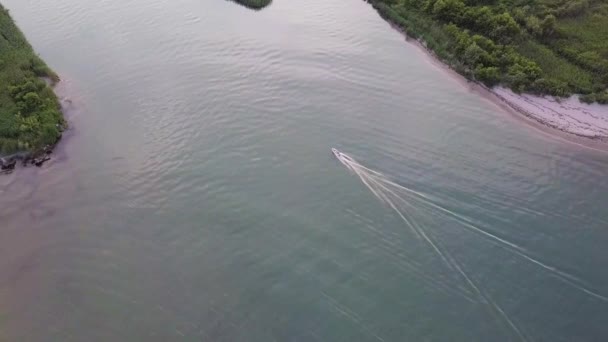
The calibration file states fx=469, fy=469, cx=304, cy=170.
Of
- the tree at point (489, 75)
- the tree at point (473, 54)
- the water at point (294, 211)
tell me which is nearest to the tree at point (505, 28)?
the tree at point (473, 54)

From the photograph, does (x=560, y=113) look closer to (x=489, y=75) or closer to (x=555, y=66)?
(x=555, y=66)

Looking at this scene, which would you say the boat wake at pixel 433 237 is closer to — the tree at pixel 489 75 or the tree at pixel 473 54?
the tree at pixel 489 75

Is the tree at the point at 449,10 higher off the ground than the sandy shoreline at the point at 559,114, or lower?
higher

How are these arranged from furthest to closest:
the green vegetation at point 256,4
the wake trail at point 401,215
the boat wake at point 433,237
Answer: the green vegetation at point 256,4, the wake trail at point 401,215, the boat wake at point 433,237

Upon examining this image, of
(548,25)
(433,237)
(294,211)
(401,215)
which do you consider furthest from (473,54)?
(294,211)

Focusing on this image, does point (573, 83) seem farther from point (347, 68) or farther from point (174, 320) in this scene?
point (174, 320)

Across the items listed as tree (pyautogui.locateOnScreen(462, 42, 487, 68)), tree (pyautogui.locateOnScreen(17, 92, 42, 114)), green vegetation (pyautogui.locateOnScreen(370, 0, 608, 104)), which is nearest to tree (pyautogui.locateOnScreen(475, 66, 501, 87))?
green vegetation (pyautogui.locateOnScreen(370, 0, 608, 104))

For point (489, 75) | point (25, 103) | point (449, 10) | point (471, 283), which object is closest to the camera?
point (471, 283)
